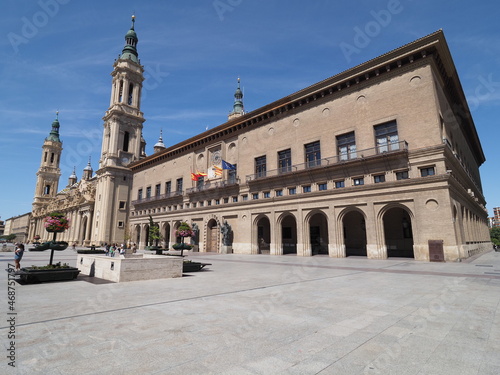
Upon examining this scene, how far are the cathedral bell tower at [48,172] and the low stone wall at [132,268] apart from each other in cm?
11306

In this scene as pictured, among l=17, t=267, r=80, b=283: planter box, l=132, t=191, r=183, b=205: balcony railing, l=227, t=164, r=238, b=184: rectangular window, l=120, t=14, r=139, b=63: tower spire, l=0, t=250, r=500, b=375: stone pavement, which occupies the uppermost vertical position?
l=120, t=14, r=139, b=63: tower spire

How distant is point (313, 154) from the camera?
3084cm

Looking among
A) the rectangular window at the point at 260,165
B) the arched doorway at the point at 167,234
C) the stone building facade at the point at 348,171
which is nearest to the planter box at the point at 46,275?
the stone building facade at the point at 348,171

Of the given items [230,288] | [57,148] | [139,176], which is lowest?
[230,288]

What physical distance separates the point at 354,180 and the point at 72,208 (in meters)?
78.8

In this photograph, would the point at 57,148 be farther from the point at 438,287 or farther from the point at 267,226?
the point at 438,287

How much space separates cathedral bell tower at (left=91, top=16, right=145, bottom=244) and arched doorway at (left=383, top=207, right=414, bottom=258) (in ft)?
174

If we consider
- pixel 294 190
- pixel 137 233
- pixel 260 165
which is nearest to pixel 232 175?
pixel 260 165

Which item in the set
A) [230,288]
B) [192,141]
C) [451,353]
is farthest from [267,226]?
[451,353]

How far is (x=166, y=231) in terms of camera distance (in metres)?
50.9

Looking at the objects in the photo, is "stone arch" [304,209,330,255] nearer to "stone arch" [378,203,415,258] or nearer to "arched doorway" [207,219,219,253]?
"stone arch" [378,203,415,258]

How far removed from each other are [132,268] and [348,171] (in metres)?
21.9

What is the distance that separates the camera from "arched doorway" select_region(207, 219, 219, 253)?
3988cm

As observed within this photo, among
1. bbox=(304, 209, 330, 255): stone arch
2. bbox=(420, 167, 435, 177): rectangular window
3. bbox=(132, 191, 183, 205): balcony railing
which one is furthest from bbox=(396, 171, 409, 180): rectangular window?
bbox=(132, 191, 183, 205): balcony railing
